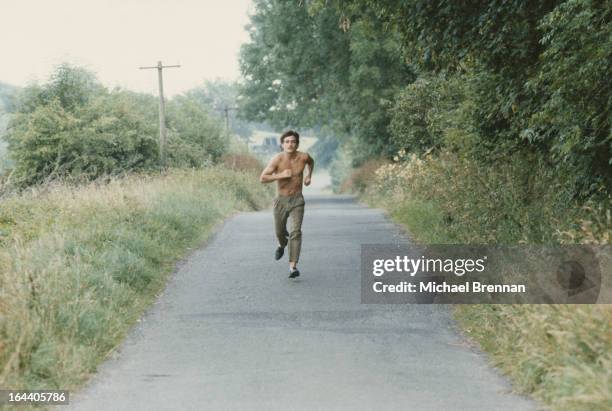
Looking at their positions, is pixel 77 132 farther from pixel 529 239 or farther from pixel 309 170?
pixel 529 239

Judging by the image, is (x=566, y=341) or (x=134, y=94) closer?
(x=566, y=341)

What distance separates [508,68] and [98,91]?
85.6ft

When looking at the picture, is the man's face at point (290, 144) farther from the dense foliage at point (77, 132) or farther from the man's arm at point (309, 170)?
the dense foliage at point (77, 132)

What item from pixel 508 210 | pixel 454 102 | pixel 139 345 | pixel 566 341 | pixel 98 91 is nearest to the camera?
pixel 566 341

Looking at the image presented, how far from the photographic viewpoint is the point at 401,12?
1302 centimetres

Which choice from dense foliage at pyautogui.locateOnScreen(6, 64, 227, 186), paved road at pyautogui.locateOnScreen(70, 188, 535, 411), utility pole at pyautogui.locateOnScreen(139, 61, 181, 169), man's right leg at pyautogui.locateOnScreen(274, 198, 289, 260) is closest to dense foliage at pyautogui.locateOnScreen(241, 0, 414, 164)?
utility pole at pyautogui.locateOnScreen(139, 61, 181, 169)

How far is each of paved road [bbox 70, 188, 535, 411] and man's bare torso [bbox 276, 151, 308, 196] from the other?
1.29 metres

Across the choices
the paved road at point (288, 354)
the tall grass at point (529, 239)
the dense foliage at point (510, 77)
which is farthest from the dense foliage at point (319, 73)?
the paved road at point (288, 354)

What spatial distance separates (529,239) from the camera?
1061cm

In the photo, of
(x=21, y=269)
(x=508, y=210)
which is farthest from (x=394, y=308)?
(x=21, y=269)

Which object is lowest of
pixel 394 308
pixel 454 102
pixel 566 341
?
pixel 394 308

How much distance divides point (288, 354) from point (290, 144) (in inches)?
179

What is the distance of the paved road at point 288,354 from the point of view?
6.64 m

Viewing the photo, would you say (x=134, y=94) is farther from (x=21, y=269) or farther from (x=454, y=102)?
Answer: (x=21, y=269)
